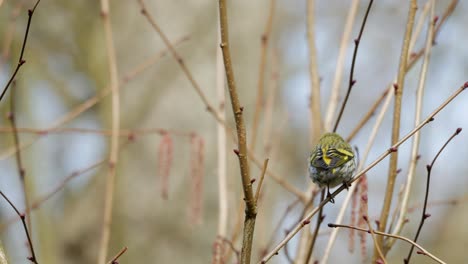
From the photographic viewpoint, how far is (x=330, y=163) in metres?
2.75

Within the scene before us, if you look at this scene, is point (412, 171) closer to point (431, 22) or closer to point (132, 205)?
point (431, 22)

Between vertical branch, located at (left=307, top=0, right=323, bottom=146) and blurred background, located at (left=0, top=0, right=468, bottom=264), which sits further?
blurred background, located at (left=0, top=0, right=468, bottom=264)

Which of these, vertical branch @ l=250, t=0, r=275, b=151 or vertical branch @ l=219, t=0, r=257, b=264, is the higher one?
vertical branch @ l=250, t=0, r=275, b=151

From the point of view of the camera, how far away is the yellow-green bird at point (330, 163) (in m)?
2.73

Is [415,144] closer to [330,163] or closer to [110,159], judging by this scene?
[330,163]

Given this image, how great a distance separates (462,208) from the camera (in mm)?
9062

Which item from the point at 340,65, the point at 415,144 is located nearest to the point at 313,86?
the point at 340,65

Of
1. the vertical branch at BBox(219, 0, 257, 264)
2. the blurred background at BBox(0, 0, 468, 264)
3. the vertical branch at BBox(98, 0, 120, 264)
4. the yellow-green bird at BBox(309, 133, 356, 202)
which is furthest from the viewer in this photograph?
the blurred background at BBox(0, 0, 468, 264)

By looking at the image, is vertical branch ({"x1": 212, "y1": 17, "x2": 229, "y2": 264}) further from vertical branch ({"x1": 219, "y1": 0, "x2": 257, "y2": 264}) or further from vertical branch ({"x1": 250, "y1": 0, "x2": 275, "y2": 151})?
vertical branch ({"x1": 219, "y1": 0, "x2": 257, "y2": 264})

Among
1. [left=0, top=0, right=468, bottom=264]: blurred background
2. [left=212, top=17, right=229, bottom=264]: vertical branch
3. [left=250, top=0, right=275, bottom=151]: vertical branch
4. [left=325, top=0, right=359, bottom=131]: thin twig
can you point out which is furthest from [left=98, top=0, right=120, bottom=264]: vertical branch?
[left=0, top=0, right=468, bottom=264]: blurred background

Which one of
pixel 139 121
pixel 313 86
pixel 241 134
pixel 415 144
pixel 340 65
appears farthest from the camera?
pixel 139 121

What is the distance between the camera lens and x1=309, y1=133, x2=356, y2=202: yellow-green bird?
273 centimetres

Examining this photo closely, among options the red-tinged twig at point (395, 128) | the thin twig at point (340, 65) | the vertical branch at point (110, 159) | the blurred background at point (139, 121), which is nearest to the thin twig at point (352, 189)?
the red-tinged twig at point (395, 128)

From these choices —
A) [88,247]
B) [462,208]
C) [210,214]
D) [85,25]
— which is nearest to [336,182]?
[210,214]
